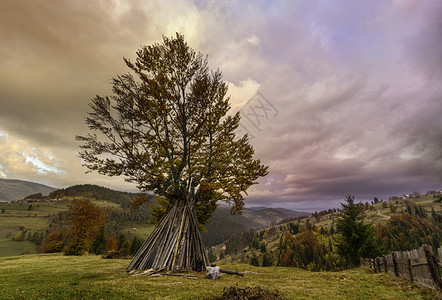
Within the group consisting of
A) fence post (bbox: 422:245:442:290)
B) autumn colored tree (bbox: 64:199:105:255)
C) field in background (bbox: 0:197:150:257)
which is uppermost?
fence post (bbox: 422:245:442:290)

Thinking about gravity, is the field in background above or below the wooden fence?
below

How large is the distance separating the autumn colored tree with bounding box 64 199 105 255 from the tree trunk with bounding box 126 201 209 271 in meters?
32.1

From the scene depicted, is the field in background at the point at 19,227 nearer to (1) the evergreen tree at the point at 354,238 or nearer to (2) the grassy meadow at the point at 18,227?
(2) the grassy meadow at the point at 18,227

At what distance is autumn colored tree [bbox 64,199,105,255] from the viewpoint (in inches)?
1438

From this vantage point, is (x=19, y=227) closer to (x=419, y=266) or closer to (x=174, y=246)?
(x=174, y=246)

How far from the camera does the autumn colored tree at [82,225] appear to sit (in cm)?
3654

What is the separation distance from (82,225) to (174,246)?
3775 cm

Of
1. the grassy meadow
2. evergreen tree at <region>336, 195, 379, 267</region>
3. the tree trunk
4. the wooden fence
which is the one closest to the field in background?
the grassy meadow

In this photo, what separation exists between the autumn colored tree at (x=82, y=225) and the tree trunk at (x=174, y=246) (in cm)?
3215

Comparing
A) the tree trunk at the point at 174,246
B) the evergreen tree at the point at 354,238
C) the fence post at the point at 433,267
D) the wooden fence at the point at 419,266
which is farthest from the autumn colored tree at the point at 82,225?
the fence post at the point at 433,267

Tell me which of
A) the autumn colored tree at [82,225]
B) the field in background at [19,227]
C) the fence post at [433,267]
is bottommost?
the field in background at [19,227]

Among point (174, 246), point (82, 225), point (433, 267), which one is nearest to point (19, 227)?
point (82, 225)

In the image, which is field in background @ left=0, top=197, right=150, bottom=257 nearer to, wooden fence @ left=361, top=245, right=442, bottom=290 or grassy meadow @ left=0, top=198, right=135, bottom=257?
grassy meadow @ left=0, top=198, right=135, bottom=257

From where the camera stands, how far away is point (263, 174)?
15.2 metres
